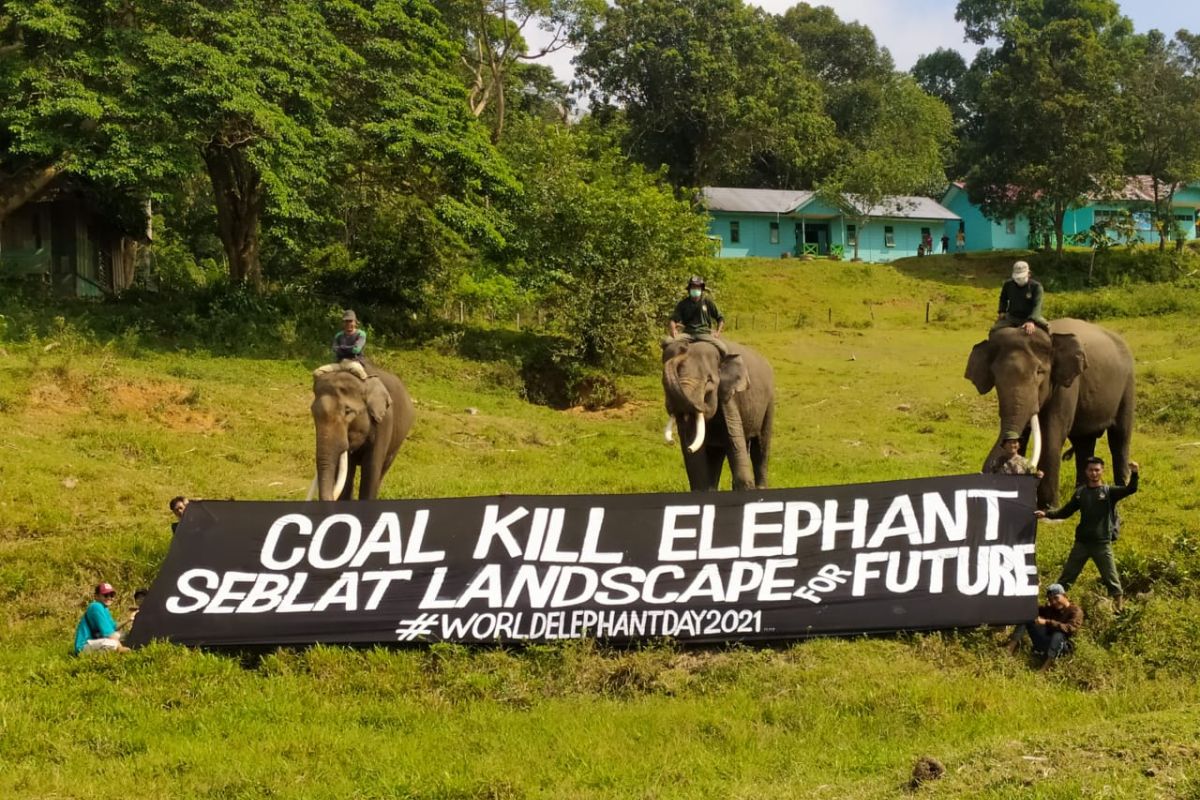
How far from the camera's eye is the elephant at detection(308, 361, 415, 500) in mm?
11281

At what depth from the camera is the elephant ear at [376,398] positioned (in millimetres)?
11734

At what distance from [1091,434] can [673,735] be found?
27.5 feet

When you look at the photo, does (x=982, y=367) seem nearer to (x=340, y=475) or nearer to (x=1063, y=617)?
(x=1063, y=617)

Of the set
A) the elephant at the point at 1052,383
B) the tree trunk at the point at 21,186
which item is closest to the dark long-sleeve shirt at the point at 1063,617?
the elephant at the point at 1052,383

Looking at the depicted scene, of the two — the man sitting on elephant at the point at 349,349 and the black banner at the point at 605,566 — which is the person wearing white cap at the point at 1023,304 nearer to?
the black banner at the point at 605,566

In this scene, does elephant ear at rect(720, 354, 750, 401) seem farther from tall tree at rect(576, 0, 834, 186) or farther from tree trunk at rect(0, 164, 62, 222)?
tall tree at rect(576, 0, 834, 186)

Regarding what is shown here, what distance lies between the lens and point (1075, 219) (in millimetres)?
58812

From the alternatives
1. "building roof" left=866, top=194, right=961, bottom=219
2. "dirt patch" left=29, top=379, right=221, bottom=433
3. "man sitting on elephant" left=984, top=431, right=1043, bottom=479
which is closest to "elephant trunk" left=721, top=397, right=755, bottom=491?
"man sitting on elephant" left=984, top=431, right=1043, bottom=479

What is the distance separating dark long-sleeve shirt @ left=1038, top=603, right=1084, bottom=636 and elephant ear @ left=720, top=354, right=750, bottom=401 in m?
3.97

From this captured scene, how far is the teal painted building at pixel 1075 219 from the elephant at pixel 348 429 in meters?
47.2

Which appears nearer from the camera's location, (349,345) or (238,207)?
(349,345)

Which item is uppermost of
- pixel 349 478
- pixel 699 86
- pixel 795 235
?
pixel 699 86

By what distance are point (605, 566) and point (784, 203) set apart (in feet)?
162

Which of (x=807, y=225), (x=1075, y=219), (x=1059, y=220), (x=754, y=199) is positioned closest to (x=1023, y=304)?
(x=1059, y=220)
